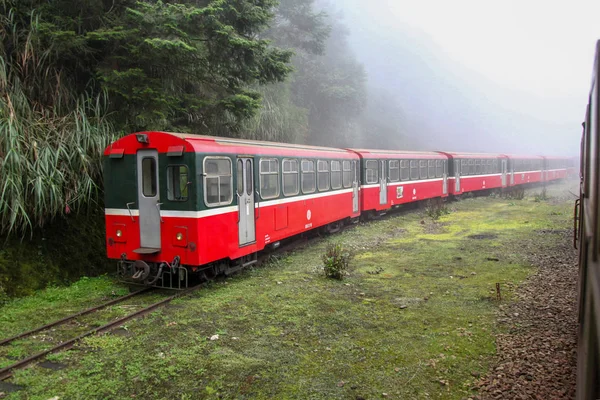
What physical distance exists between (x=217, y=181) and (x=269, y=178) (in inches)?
76.0

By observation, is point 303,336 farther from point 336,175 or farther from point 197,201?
point 336,175

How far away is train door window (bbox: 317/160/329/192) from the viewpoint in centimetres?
1222

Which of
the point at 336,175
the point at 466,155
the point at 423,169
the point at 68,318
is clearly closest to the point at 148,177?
the point at 68,318

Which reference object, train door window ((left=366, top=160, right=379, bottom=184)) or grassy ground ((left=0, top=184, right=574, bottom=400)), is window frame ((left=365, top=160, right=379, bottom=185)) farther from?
grassy ground ((left=0, top=184, right=574, bottom=400))

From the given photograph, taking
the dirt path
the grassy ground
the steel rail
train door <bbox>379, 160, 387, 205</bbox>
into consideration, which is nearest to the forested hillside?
the grassy ground

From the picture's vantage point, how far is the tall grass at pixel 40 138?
25.0 ft

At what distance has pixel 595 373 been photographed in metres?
1.97

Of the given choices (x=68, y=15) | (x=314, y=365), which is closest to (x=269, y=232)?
(x=314, y=365)

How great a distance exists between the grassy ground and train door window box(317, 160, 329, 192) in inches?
105

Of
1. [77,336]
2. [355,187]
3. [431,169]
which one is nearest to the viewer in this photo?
[77,336]

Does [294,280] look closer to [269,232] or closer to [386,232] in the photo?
[269,232]

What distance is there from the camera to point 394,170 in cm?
1786

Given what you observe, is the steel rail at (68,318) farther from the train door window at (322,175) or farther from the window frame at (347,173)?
the window frame at (347,173)

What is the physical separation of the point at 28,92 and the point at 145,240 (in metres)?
4.32
